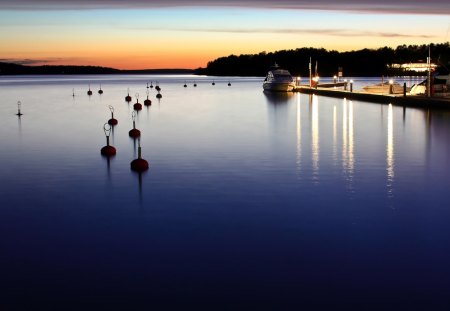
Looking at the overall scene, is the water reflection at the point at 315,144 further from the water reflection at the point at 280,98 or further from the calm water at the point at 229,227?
the water reflection at the point at 280,98

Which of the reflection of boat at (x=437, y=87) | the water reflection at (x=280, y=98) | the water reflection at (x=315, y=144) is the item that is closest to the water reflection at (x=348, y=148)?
the water reflection at (x=315, y=144)

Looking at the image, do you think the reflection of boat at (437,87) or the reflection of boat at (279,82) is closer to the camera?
the reflection of boat at (437,87)

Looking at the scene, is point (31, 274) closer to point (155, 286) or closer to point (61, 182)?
point (155, 286)

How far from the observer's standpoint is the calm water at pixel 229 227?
375 inches

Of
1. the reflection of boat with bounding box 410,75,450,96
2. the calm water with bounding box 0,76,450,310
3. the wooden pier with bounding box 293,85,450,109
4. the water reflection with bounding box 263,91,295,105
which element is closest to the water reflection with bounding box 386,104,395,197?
the calm water with bounding box 0,76,450,310

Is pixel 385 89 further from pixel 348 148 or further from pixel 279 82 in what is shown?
pixel 348 148

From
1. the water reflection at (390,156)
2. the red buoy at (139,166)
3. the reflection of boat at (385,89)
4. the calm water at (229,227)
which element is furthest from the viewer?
the reflection of boat at (385,89)

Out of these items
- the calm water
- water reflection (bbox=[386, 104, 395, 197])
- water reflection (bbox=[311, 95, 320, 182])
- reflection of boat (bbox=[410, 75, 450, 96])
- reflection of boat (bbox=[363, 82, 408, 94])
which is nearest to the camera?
the calm water

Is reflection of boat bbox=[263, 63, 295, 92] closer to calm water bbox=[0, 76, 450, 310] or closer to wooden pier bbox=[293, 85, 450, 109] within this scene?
wooden pier bbox=[293, 85, 450, 109]

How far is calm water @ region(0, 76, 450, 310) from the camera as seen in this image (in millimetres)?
9523

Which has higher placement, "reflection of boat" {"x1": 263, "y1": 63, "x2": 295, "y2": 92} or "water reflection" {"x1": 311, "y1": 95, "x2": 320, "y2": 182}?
"reflection of boat" {"x1": 263, "y1": 63, "x2": 295, "y2": 92}

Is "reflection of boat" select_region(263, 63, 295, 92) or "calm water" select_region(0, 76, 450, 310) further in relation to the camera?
"reflection of boat" select_region(263, 63, 295, 92)

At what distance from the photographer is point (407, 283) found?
32.2 ft

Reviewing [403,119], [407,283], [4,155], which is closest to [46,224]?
[407,283]
